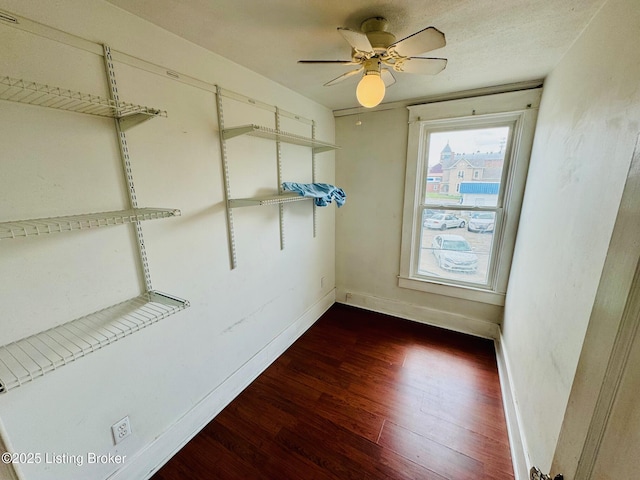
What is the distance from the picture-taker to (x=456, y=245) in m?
2.72

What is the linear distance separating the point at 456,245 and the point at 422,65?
6.16ft

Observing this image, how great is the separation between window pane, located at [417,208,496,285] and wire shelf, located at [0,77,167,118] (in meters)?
2.56

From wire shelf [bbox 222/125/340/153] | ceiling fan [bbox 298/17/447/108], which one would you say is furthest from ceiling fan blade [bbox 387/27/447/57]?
wire shelf [bbox 222/125/340/153]

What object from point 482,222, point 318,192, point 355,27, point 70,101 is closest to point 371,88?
point 355,27

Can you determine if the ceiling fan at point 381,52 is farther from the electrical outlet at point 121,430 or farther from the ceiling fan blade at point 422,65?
the electrical outlet at point 121,430

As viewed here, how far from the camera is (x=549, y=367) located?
4.03 feet

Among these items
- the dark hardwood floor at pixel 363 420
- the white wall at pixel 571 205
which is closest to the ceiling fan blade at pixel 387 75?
the white wall at pixel 571 205

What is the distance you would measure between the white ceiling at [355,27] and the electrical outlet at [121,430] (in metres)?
1.94

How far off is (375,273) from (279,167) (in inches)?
67.2

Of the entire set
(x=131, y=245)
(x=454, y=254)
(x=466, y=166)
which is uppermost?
(x=466, y=166)

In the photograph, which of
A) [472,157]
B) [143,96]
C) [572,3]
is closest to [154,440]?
[143,96]

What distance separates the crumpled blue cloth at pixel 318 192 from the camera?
218 cm

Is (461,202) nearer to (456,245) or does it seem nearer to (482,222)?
(482,222)

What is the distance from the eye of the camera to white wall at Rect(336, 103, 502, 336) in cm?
270
